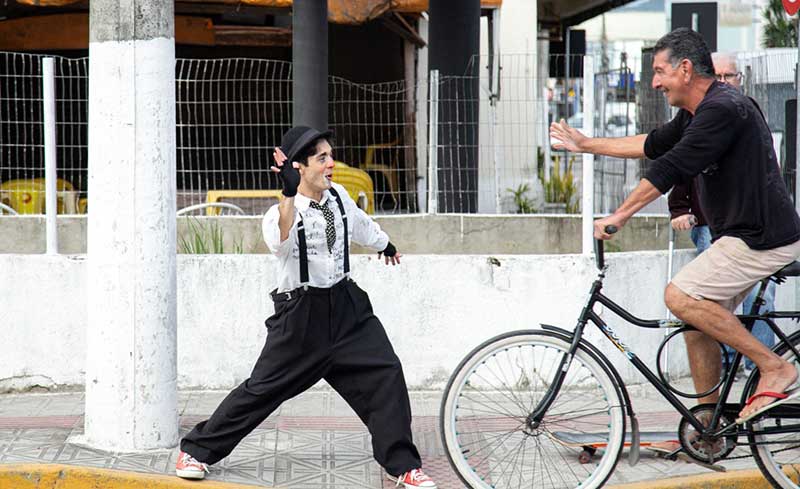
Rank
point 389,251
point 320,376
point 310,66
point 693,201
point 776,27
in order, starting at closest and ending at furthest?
1. point 320,376
2. point 389,251
3. point 693,201
4. point 310,66
5. point 776,27

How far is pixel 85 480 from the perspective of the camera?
18.1ft

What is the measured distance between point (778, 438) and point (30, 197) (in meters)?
7.22

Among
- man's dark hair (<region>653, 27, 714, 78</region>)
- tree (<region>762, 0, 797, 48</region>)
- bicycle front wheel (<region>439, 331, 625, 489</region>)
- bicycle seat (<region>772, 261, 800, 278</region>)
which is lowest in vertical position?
bicycle front wheel (<region>439, 331, 625, 489</region>)

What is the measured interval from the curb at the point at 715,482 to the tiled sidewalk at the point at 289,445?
0.35 ft

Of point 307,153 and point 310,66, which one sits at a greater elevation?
point 310,66

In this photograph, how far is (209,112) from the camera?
1023cm

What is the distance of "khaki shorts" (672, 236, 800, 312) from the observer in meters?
5.19

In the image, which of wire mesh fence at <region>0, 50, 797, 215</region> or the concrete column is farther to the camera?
wire mesh fence at <region>0, 50, 797, 215</region>

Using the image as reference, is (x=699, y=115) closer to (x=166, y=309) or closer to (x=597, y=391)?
(x=597, y=391)

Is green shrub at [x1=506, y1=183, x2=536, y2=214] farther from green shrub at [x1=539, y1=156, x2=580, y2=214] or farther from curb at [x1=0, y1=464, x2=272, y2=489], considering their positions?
curb at [x1=0, y1=464, x2=272, y2=489]

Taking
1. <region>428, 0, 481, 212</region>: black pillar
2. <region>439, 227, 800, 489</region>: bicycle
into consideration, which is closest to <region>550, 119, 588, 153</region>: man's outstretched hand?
<region>439, 227, 800, 489</region>: bicycle

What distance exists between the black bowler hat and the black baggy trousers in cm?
64

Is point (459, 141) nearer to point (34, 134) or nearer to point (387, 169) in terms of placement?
point (387, 169)

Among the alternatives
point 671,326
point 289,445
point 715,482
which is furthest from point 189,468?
point 715,482
